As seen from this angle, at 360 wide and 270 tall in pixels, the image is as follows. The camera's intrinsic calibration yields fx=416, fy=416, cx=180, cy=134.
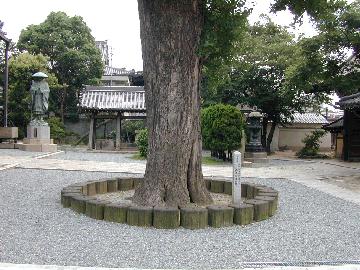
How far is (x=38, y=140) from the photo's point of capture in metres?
20.7

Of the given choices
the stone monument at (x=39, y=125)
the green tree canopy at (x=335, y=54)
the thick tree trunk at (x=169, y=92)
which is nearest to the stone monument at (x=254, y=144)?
the green tree canopy at (x=335, y=54)

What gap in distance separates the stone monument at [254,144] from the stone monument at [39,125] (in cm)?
992

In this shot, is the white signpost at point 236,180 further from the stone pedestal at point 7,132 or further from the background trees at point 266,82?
the background trees at point 266,82

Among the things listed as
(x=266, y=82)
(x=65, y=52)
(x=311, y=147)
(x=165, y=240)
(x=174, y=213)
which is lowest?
(x=165, y=240)

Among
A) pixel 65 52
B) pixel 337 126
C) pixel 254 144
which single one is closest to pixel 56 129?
pixel 65 52

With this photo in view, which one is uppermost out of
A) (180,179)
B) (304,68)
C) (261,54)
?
(261,54)

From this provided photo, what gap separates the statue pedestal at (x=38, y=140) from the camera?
66.4ft

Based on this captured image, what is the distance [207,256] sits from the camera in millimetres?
4754

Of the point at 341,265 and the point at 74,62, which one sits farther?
the point at 74,62

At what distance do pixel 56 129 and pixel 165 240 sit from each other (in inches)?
972

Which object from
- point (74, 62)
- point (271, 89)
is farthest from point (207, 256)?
point (74, 62)

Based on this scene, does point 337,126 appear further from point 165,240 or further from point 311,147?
point 165,240

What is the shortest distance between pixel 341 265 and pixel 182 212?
7.79ft

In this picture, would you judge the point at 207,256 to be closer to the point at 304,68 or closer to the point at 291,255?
the point at 291,255
